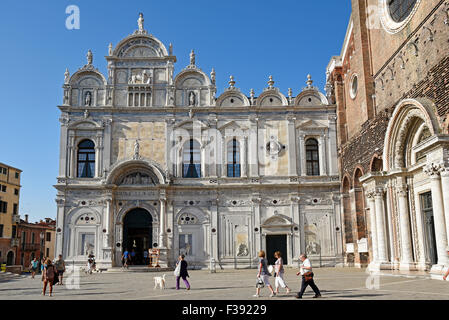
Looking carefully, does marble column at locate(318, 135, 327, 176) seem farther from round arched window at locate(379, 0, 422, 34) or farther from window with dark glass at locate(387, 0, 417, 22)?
window with dark glass at locate(387, 0, 417, 22)

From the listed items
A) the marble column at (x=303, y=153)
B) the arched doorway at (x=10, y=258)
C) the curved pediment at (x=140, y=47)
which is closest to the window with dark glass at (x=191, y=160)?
the curved pediment at (x=140, y=47)

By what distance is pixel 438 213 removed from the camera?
56.5 ft

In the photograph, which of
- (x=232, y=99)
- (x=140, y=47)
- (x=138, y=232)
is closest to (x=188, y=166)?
(x=138, y=232)

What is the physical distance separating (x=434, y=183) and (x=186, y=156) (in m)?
17.1

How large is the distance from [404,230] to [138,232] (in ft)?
54.4

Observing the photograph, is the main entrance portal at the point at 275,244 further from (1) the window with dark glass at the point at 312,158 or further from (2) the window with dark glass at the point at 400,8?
(2) the window with dark glass at the point at 400,8

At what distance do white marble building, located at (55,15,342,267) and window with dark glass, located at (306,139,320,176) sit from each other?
8 cm

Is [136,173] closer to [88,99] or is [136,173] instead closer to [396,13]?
[88,99]

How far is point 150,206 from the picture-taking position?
30.0 metres

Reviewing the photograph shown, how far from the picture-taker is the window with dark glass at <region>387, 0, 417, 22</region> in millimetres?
20830

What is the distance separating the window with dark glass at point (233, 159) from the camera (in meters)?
30.8

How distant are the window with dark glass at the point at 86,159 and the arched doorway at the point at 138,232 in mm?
3805
